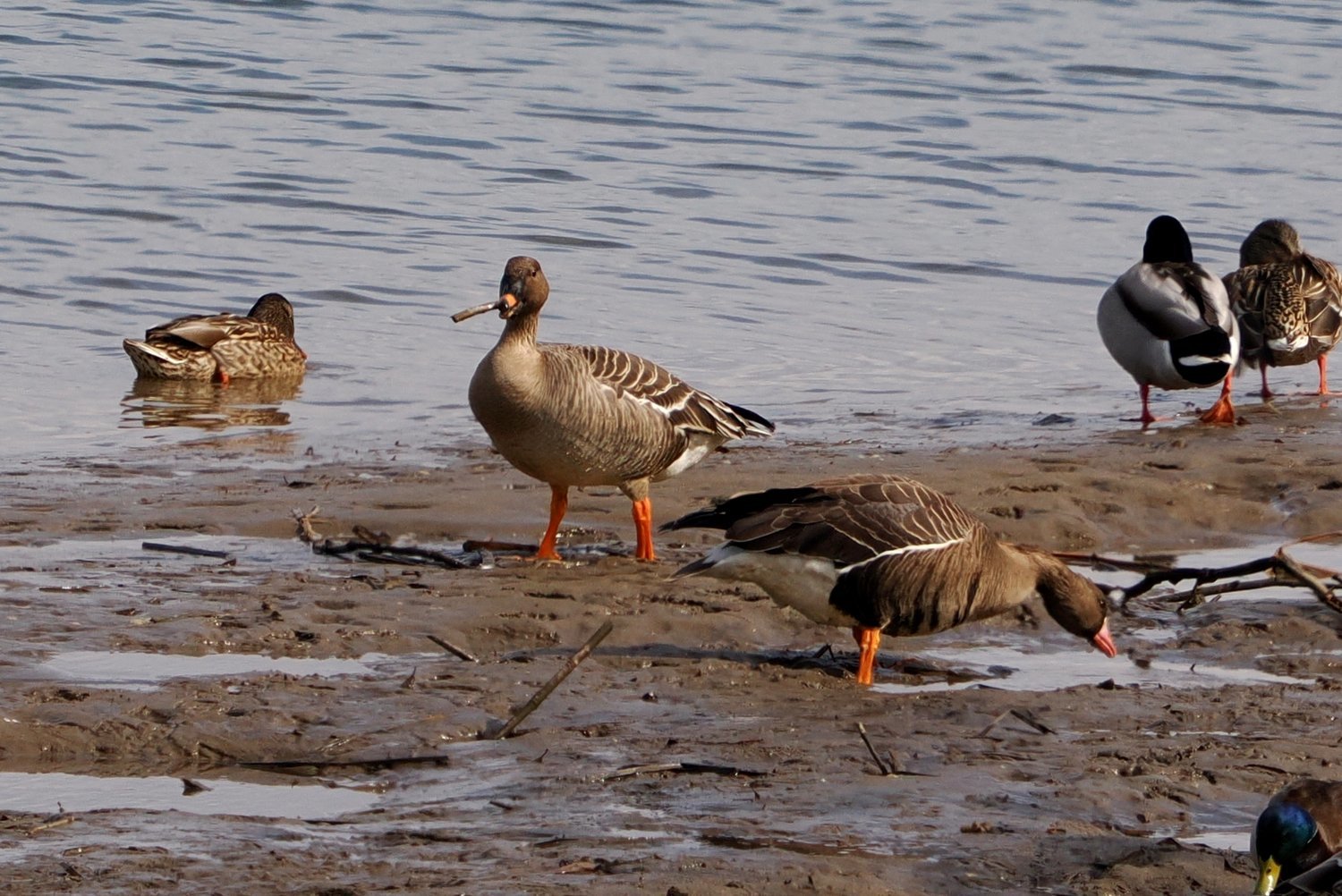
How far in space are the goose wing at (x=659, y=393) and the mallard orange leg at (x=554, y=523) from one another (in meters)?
0.48

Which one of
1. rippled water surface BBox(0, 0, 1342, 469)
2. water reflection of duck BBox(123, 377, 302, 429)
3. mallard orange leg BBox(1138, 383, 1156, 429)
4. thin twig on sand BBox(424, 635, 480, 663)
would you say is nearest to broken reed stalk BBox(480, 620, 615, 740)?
thin twig on sand BBox(424, 635, 480, 663)

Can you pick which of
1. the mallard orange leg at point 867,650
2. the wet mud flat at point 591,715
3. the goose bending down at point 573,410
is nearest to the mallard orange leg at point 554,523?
the goose bending down at point 573,410

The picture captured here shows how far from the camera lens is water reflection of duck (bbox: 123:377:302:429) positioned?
1170 cm

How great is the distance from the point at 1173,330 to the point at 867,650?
5.33 metres

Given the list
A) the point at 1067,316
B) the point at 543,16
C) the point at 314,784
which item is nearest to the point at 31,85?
the point at 543,16

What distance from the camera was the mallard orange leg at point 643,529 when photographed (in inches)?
323

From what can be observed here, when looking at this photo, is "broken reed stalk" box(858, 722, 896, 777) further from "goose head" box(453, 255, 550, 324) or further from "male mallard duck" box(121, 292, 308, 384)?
"male mallard duck" box(121, 292, 308, 384)

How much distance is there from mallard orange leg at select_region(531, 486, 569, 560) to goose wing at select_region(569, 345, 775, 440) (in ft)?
1.58

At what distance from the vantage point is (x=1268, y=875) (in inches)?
178

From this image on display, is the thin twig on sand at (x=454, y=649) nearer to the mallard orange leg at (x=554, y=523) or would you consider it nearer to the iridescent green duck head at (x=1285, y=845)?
the mallard orange leg at (x=554, y=523)

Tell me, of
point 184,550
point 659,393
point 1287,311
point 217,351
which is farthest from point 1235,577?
point 217,351

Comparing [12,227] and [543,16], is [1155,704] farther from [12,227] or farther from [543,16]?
[543,16]

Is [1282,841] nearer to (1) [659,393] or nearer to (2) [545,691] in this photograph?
(2) [545,691]

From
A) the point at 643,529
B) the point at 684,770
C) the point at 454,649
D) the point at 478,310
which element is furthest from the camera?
the point at 643,529
